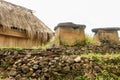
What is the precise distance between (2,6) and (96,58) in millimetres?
10040

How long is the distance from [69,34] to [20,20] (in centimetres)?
690

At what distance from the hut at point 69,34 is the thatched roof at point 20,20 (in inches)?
215

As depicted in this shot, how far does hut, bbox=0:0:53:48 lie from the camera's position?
1485cm

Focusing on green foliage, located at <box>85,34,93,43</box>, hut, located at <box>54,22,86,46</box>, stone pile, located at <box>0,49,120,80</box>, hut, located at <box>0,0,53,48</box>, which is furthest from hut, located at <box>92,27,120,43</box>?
hut, located at <box>0,0,53,48</box>

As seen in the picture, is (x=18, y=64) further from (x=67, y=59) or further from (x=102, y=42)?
(x=102, y=42)

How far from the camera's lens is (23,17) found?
16781 mm

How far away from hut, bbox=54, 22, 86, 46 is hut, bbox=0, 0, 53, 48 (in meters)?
5.45

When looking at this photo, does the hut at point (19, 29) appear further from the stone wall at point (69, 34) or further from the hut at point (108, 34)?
the hut at point (108, 34)

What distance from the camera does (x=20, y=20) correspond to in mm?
15984

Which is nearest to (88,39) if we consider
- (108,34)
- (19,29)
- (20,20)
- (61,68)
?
(108,34)

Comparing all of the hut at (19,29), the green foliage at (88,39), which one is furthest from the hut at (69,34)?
the hut at (19,29)

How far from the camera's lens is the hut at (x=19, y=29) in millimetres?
14852

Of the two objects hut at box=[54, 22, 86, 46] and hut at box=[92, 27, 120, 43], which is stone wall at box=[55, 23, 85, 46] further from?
hut at box=[92, 27, 120, 43]

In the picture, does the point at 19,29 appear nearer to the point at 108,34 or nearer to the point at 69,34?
the point at 69,34
